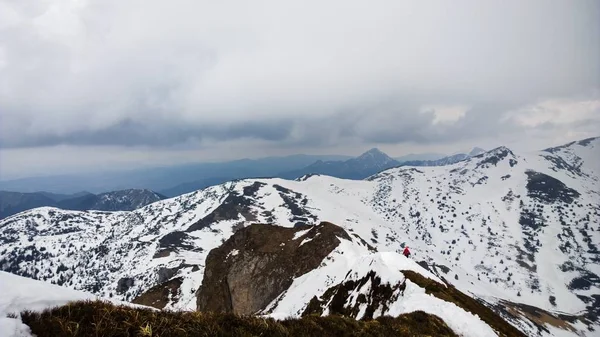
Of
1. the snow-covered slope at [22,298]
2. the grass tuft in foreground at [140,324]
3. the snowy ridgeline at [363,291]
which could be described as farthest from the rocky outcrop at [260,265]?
the snow-covered slope at [22,298]

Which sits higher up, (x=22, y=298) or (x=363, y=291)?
A: (x=22, y=298)

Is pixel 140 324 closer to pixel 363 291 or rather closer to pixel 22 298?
pixel 22 298

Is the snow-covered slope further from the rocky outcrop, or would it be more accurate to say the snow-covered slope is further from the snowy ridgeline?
the rocky outcrop

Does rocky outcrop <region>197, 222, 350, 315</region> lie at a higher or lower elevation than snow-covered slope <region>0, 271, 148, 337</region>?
lower

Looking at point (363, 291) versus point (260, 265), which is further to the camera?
point (260, 265)

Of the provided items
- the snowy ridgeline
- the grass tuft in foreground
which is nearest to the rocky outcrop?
the snowy ridgeline

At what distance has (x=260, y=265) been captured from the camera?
82312 mm

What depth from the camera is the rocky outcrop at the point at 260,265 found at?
75.1 m

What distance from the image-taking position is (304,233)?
9069 centimetres

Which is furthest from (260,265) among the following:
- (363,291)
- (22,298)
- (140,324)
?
(140,324)

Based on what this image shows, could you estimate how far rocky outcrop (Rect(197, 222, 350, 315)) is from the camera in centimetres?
7512

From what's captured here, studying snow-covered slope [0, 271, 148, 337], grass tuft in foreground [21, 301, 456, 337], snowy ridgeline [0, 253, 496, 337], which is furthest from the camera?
snowy ridgeline [0, 253, 496, 337]

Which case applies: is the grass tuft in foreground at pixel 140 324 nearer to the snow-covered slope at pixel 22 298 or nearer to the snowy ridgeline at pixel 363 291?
the snow-covered slope at pixel 22 298

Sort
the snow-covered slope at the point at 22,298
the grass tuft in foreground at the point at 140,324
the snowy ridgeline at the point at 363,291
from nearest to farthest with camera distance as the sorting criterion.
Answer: the snow-covered slope at the point at 22,298, the grass tuft in foreground at the point at 140,324, the snowy ridgeline at the point at 363,291
